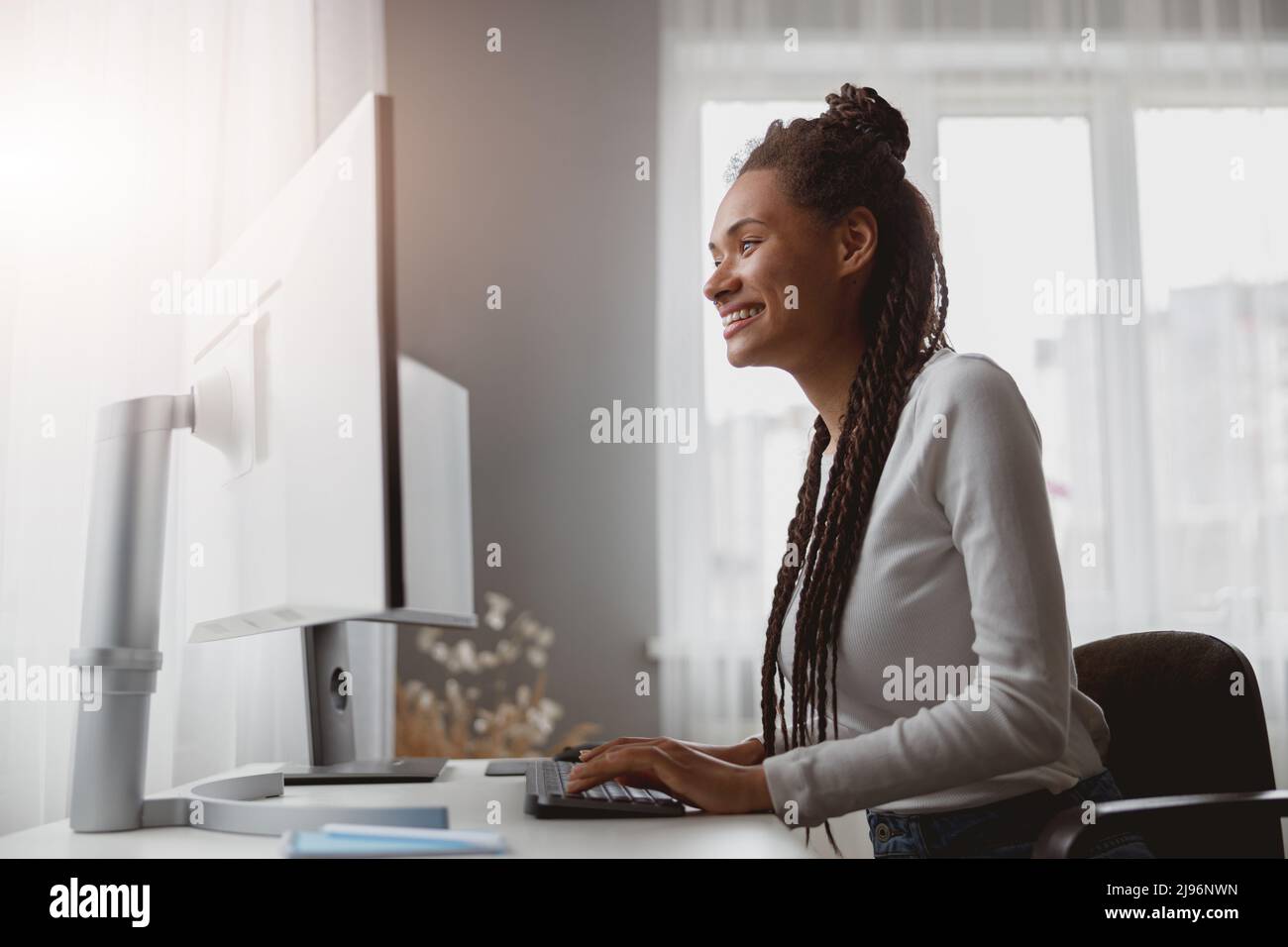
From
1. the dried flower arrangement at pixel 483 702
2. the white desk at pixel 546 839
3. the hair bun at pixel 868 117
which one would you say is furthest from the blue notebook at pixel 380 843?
the dried flower arrangement at pixel 483 702

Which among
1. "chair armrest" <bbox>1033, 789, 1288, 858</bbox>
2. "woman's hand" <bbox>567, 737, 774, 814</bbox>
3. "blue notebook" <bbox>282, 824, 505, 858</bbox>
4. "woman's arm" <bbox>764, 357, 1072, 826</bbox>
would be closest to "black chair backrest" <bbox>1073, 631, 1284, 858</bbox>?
"chair armrest" <bbox>1033, 789, 1288, 858</bbox>

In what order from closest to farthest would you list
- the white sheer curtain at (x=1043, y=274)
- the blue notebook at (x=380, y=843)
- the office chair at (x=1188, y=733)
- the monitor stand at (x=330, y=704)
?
the blue notebook at (x=380, y=843) < the office chair at (x=1188, y=733) < the monitor stand at (x=330, y=704) < the white sheer curtain at (x=1043, y=274)

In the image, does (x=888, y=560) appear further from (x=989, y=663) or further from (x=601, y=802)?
(x=601, y=802)

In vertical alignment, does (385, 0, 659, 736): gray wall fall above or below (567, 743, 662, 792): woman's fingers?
above

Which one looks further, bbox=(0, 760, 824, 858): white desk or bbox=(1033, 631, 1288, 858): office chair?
bbox=(1033, 631, 1288, 858): office chair

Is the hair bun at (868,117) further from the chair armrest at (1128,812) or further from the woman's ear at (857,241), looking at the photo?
the chair armrest at (1128,812)

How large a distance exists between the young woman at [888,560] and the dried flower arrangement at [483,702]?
133cm

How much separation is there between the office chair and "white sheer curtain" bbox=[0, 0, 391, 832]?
1.34 metres

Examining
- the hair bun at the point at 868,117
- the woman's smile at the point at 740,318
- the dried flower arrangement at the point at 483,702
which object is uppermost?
the hair bun at the point at 868,117

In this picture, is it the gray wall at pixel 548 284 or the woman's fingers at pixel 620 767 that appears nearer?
the woman's fingers at pixel 620 767

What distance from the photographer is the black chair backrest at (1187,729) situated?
1125 millimetres

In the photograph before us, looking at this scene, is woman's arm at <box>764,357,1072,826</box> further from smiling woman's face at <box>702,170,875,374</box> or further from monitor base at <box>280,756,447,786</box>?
monitor base at <box>280,756,447,786</box>

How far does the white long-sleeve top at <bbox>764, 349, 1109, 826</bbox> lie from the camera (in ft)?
2.95

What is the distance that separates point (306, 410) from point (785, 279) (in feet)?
2.19
